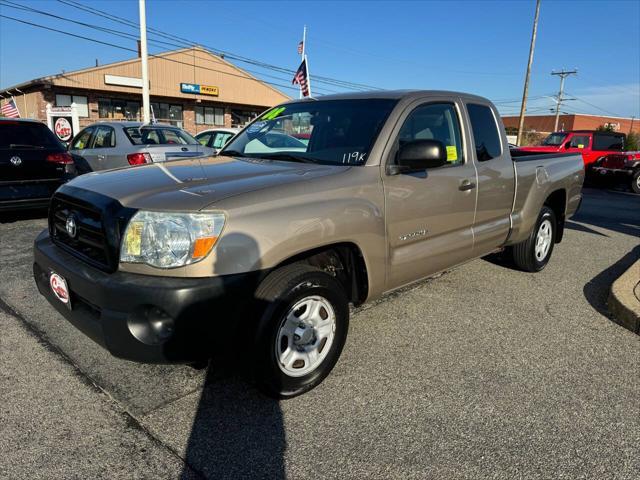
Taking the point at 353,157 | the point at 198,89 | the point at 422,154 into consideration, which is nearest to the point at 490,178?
the point at 422,154

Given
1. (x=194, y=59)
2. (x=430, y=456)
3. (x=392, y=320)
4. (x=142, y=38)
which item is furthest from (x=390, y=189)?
(x=194, y=59)

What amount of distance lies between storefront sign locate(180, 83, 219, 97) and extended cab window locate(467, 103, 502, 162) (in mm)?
34203

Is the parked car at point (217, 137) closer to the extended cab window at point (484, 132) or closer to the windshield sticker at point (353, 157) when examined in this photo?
the extended cab window at point (484, 132)

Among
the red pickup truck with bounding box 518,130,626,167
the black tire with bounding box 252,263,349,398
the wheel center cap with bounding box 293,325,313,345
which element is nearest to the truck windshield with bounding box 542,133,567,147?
the red pickup truck with bounding box 518,130,626,167

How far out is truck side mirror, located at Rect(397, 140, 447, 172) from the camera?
3.08m

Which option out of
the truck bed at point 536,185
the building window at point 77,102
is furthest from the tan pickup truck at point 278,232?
the building window at point 77,102

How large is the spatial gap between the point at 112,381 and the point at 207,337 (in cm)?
99

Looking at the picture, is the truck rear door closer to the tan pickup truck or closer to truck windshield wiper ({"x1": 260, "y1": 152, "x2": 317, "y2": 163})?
the tan pickup truck

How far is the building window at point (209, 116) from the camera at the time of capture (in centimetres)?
3819

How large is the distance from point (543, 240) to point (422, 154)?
3054 mm

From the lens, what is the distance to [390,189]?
3.15 m

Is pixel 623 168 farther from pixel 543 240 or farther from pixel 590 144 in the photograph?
pixel 543 240

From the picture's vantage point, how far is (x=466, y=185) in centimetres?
382

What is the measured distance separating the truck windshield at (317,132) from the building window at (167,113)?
33.1 m
